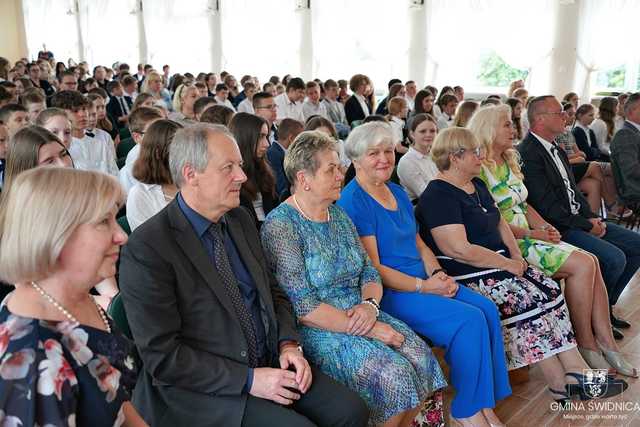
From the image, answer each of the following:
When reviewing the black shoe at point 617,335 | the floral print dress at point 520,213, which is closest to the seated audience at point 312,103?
the floral print dress at point 520,213

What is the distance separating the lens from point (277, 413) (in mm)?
1661

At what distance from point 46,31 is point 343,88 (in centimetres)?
1206

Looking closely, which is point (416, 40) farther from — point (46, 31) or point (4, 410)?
point (46, 31)

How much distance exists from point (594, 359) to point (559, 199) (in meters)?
0.98

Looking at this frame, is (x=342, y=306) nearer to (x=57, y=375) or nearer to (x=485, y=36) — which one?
(x=57, y=375)

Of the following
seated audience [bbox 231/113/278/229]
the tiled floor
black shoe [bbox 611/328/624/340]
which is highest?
seated audience [bbox 231/113/278/229]

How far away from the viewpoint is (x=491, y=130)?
3.21 meters

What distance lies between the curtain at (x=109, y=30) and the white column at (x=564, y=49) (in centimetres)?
1040

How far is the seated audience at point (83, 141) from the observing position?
13.7 feet

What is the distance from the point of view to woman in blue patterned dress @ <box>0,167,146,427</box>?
1.11 metres

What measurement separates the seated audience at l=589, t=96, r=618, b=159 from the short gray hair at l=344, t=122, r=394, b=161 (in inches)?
186

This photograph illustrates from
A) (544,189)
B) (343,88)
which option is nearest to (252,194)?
(544,189)

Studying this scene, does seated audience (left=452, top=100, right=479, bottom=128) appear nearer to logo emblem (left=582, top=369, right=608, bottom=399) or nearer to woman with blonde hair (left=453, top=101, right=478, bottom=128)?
woman with blonde hair (left=453, top=101, right=478, bottom=128)

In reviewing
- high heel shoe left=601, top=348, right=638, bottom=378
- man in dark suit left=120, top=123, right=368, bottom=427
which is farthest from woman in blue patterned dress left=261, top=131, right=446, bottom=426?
high heel shoe left=601, top=348, right=638, bottom=378
